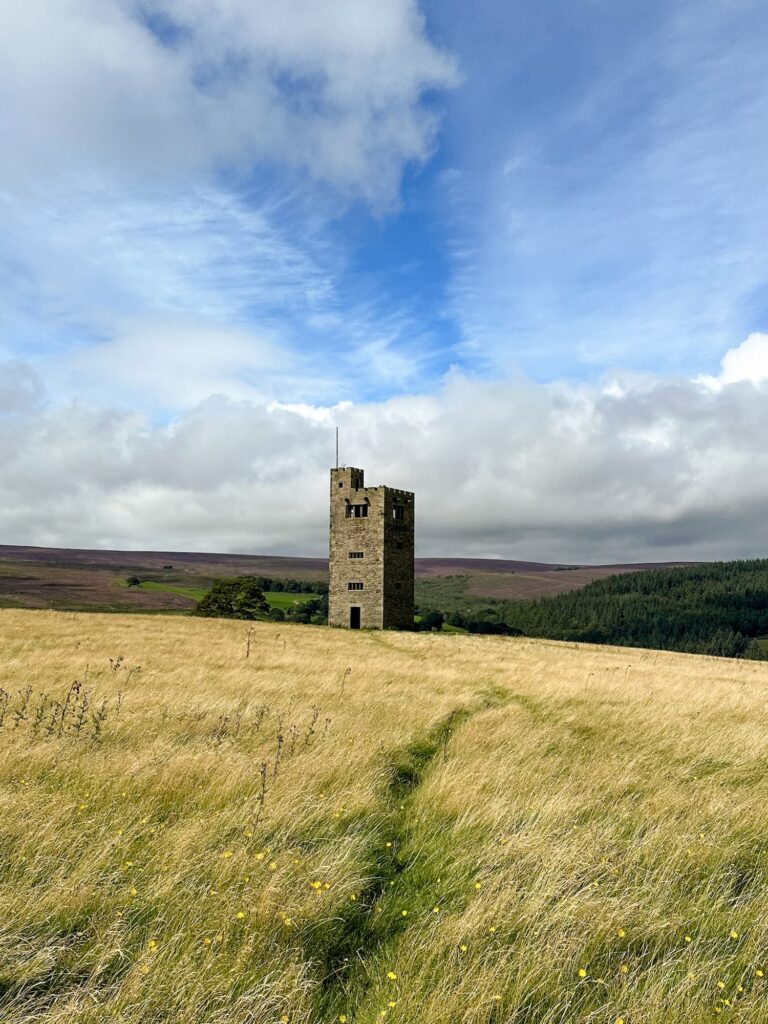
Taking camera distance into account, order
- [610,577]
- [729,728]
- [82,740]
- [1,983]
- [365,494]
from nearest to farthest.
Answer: [1,983] < [82,740] < [729,728] < [365,494] < [610,577]

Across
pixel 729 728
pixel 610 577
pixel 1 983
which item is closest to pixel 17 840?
pixel 1 983

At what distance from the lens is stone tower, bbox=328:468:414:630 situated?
4553 cm

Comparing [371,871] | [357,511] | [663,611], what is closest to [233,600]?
[357,511]

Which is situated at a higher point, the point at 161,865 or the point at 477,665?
the point at 161,865

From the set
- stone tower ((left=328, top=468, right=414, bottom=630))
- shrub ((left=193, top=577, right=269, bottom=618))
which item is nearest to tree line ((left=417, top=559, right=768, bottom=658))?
shrub ((left=193, top=577, right=269, bottom=618))

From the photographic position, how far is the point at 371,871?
5145 millimetres

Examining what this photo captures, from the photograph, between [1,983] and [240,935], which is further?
[240,935]

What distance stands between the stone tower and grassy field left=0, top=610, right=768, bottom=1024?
35.3 m

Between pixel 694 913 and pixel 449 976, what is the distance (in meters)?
2.21

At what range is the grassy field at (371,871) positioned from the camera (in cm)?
358

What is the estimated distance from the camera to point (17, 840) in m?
4.98

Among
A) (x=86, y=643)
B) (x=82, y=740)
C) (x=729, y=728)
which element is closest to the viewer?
(x=82, y=740)

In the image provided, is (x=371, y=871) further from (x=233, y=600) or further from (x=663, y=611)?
(x=663, y=611)

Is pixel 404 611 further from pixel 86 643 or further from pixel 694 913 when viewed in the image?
pixel 694 913
